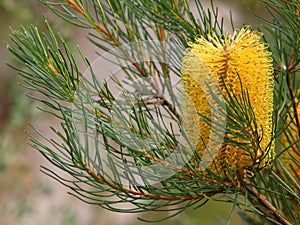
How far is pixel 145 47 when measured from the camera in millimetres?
564

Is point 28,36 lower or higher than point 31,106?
lower

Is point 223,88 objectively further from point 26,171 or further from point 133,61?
point 26,171

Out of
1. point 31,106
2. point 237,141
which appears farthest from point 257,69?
point 31,106

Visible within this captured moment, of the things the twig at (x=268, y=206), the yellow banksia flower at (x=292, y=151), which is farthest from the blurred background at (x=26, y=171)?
the twig at (x=268, y=206)

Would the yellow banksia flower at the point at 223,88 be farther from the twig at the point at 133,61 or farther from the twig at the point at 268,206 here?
the twig at the point at 133,61

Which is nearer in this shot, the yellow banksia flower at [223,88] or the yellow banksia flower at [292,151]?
the yellow banksia flower at [223,88]

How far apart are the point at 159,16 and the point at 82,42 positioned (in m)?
1.75

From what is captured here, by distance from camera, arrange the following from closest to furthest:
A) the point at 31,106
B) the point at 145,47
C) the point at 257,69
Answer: the point at 257,69, the point at 145,47, the point at 31,106

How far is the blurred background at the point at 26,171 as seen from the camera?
5.98 ft

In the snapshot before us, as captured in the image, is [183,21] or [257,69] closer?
[257,69]

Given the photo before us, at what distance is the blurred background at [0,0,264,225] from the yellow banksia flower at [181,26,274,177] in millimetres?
1354

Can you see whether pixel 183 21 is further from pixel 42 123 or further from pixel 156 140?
pixel 42 123

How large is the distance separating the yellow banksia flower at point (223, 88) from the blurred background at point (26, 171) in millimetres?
1354

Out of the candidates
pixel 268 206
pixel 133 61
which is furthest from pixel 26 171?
pixel 268 206
